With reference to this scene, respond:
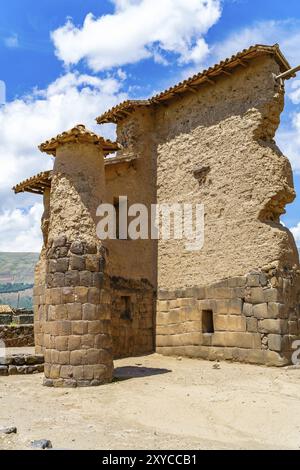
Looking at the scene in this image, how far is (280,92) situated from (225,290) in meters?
5.40

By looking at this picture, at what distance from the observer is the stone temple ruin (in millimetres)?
9602

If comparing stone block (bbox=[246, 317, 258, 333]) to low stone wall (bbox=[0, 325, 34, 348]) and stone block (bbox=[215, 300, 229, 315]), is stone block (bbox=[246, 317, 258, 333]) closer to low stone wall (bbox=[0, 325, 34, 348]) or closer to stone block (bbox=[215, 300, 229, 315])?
stone block (bbox=[215, 300, 229, 315])

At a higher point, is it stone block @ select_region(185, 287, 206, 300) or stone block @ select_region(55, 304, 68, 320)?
stone block @ select_region(185, 287, 206, 300)

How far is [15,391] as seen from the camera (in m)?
9.08

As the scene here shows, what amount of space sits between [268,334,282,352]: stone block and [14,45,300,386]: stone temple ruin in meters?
0.04

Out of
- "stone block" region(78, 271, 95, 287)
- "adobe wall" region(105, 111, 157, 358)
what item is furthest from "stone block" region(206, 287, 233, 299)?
"stone block" region(78, 271, 95, 287)

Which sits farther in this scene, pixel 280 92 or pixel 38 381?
pixel 280 92

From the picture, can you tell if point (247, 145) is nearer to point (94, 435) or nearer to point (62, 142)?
point (62, 142)

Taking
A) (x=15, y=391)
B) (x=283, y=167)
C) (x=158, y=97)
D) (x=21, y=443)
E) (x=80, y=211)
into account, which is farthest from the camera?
(x=158, y=97)

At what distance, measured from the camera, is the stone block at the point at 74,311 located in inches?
369

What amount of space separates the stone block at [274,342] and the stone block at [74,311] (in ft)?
15.2

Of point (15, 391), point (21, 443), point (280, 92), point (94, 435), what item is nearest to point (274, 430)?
point (94, 435)

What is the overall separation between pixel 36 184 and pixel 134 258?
4153mm

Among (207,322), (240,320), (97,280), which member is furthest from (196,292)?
(97,280)
